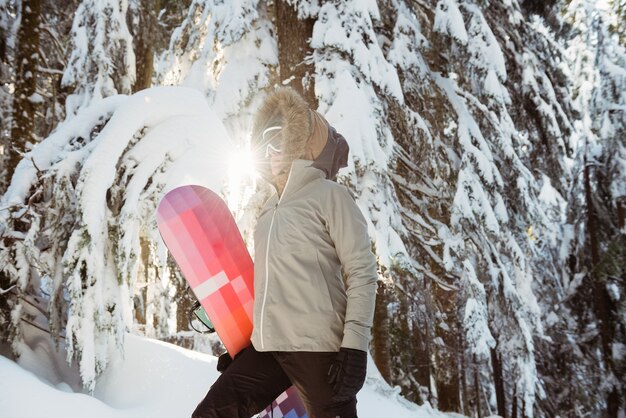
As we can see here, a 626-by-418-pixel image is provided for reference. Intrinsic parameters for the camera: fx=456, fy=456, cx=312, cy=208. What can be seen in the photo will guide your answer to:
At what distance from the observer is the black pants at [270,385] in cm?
172

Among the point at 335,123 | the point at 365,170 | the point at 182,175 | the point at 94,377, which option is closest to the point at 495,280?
the point at 365,170

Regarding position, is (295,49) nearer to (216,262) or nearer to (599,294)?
(216,262)

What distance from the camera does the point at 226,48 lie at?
218 inches

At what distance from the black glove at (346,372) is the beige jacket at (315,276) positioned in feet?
0.12

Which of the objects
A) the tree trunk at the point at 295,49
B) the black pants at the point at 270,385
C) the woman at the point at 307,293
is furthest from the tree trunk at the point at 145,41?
the black pants at the point at 270,385

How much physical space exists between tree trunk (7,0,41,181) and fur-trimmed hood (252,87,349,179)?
5.76 metres

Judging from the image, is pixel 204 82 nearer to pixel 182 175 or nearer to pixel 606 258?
pixel 182 175

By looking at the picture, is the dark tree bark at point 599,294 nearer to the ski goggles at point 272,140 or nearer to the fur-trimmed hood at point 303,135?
the fur-trimmed hood at point 303,135

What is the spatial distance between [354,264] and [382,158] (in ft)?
10.2

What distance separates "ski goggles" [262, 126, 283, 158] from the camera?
202 centimetres

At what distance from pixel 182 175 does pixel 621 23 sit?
31.5ft

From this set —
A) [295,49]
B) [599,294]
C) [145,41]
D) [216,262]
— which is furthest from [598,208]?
[216,262]

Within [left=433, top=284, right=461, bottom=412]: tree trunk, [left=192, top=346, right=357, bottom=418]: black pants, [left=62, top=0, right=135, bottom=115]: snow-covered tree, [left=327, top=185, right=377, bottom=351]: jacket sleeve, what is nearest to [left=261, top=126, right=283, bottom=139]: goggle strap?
[left=327, top=185, right=377, bottom=351]: jacket sleeve

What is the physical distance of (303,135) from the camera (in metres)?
1.92
